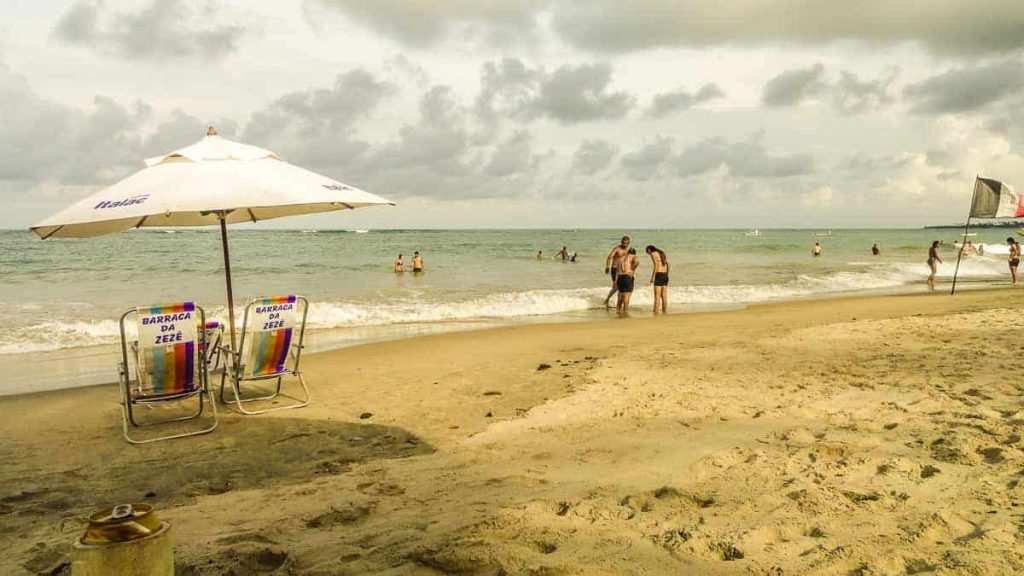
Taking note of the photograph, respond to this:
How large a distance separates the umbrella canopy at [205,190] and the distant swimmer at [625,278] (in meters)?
9.62

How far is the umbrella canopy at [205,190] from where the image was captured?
189 inches

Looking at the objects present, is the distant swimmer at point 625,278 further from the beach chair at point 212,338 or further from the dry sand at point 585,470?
the beach chair at point 212,338

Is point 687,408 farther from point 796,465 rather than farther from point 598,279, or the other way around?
point 598,279

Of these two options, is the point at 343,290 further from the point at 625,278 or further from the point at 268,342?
the point at 268,342

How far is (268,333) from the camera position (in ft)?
19.5

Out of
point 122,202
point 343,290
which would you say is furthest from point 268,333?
point 343,290

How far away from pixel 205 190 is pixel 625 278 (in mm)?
11172

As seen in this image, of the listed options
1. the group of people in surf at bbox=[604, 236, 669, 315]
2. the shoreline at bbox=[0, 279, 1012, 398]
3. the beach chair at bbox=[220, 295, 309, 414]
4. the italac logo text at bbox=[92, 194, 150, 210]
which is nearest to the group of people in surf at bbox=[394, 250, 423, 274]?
the shoreline at bbox=[0, 279, 1012, 398]

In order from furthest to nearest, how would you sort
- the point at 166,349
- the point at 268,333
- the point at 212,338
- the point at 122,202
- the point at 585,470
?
the point at 212,338
the point at 268,333
the point at 166,349
the point at 122,202
the point at 585,470

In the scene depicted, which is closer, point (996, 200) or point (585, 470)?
point (585, 470)

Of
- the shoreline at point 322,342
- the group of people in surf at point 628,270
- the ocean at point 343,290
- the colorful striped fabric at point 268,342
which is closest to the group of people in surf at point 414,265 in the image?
the ocean at point 343,290

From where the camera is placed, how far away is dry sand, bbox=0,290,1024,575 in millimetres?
2869

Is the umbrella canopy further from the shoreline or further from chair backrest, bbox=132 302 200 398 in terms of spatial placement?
the shoreline

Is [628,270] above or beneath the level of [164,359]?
above
